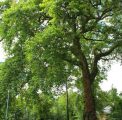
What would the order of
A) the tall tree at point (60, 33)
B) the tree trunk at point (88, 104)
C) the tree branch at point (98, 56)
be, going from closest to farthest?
1. the tall tree at point (60, 33)
2. the tree trunk at point (88, 104)
3. the tree branch at point (98, 56)

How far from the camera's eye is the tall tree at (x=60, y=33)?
2838 cm

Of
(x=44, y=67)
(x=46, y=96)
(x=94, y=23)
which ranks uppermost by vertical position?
(x=94, y=23)

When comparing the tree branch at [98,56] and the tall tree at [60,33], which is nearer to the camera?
the tall tree at [60,33]

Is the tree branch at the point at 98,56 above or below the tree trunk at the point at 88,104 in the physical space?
above

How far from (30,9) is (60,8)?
2.95m

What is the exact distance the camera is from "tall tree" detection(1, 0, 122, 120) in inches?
1117

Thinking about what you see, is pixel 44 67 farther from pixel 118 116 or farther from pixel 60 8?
pixel 118 116

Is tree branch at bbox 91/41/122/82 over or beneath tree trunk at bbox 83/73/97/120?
over

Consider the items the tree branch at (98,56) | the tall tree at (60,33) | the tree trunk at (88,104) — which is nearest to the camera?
the tall tree at (60,33)

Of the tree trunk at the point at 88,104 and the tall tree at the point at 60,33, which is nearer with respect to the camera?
the tall tree at the point at 60,33

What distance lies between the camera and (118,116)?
58.6m

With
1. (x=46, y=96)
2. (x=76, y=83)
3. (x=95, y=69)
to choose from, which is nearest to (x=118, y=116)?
(x=76, y=83)

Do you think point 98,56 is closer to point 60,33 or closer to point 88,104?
point 88,104

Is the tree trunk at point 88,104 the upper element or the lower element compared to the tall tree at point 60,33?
lower
